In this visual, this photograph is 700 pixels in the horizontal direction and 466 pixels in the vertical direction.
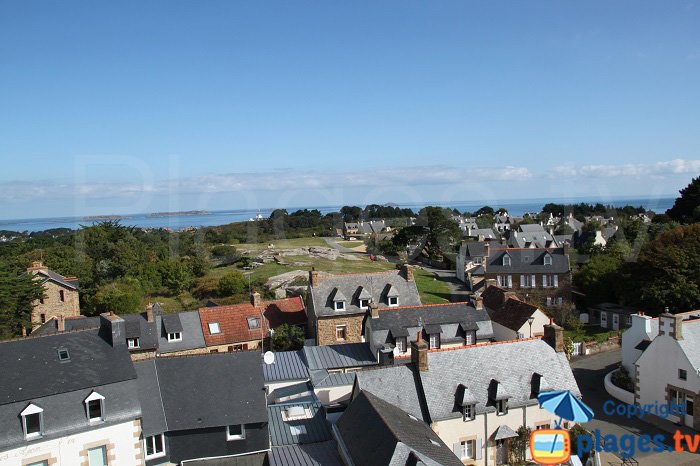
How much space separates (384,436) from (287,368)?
454 inches

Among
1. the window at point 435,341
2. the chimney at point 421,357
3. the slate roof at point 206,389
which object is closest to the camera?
the slate roof at point 206,389

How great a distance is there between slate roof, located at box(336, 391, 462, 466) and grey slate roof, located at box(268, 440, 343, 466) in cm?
75

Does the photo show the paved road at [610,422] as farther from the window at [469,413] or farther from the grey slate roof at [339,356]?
the grey slate roof at [339,356]

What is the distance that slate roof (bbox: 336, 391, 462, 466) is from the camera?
46.7 feet

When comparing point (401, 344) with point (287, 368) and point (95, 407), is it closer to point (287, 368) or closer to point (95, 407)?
point (287, 368)

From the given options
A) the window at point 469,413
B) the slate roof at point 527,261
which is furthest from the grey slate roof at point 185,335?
the slate roof at point 527,261

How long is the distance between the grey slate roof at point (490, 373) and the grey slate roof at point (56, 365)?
38.6 ft

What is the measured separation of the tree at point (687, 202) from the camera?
76.1 m

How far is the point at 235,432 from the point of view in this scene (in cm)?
1769

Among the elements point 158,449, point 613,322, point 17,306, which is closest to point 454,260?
point 613,322

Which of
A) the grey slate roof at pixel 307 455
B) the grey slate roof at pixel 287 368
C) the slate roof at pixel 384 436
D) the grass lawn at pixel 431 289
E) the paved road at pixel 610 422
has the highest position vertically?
the slate roof at pixel 384 436

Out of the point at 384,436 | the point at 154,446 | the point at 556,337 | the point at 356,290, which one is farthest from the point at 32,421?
the point at 356,290

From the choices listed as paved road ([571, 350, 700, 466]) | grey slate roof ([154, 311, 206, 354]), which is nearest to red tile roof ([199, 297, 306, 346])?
grey slate roof ([154, 311, 206, 354])

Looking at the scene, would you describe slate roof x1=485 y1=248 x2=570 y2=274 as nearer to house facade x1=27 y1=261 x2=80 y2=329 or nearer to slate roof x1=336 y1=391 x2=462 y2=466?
slate roof x1=336 y1=391 x2=462 y2=466
